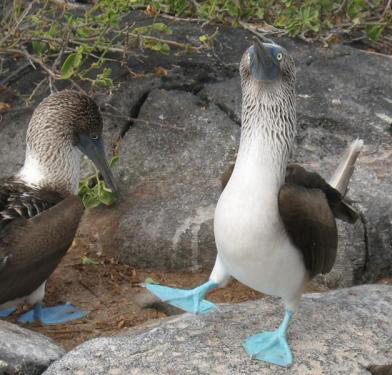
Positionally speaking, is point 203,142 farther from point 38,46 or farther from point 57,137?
point 38,46

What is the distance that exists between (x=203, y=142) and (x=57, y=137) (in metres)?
1.23

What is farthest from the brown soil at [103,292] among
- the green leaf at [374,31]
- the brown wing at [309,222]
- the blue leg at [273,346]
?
the green leaf at [374,31]

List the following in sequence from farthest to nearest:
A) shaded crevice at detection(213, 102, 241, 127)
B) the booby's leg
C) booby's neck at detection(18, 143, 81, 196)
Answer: shaded crevice at detection(213, 102, 241, 127)
booby's neck at detection(18, 143, 81, 196)
the booby's leg

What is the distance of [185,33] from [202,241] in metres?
2.08

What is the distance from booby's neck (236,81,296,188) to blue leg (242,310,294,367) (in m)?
0.72

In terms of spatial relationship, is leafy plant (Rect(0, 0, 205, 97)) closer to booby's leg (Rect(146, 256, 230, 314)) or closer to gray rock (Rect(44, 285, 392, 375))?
booby's leg (Rect(146, 256, 230, 314))

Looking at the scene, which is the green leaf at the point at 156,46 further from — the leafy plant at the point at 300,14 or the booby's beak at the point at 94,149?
the booby's beak at the point at 94,149

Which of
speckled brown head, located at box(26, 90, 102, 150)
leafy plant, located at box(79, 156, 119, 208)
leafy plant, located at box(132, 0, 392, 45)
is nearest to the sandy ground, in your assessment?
leafy plant, located at box(79, 156, 119, 208)

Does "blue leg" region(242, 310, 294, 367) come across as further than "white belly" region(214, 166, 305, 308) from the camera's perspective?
Yes

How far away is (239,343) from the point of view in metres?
4.01

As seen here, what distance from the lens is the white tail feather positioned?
14.3ft

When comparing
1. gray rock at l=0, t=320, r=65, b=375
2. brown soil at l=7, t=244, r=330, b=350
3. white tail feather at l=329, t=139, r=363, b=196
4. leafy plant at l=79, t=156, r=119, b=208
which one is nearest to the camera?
gray rock at l=0, t=320, r=65, b=375

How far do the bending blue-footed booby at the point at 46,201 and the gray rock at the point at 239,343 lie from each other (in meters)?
0.73

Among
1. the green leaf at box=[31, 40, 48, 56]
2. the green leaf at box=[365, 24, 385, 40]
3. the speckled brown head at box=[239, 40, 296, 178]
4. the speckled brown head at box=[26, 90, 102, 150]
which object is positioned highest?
A: the speckled brown head at box=[239, 40, 296, 178]
